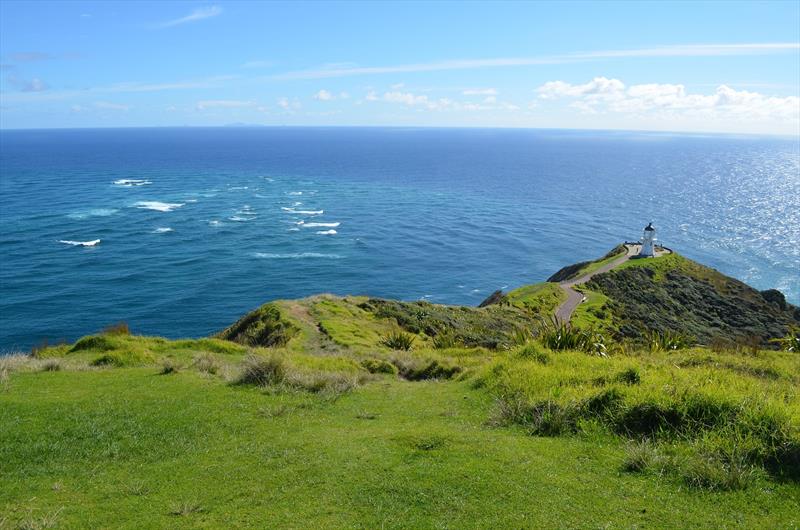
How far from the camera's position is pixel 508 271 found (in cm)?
8194

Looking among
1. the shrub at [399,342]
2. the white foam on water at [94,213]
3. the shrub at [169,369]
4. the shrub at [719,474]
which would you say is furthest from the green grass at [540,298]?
the white foam on water at [94,213]

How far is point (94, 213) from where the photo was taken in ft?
332

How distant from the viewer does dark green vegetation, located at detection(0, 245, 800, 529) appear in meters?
9.42

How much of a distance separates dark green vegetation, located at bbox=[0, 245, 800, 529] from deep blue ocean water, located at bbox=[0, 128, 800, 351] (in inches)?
1566

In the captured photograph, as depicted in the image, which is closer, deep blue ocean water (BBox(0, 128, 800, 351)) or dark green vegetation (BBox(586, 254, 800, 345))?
dark green vegetation (BBox(586, 254, 800, 345))

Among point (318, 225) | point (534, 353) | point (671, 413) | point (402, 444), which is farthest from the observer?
point (318, 225)

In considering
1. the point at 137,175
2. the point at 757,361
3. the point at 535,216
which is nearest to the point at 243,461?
the point at 757,361

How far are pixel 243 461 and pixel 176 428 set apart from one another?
2.67m

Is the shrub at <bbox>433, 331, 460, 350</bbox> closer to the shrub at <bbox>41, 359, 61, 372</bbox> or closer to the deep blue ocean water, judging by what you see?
the shrub at <bbox>41, 359, 61, 372</bbox>

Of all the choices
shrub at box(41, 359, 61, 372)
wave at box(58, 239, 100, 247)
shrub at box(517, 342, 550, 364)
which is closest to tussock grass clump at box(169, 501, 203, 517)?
shrub at box(517, 342, 550, 364)

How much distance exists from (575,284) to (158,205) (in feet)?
282

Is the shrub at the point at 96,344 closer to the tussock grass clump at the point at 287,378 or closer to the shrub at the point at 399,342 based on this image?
the tussock grass clump at the point at 287,378

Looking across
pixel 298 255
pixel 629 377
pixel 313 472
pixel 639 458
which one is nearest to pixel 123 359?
pixel 313 472

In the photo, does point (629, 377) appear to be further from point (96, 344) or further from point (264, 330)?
point (264, 330)
